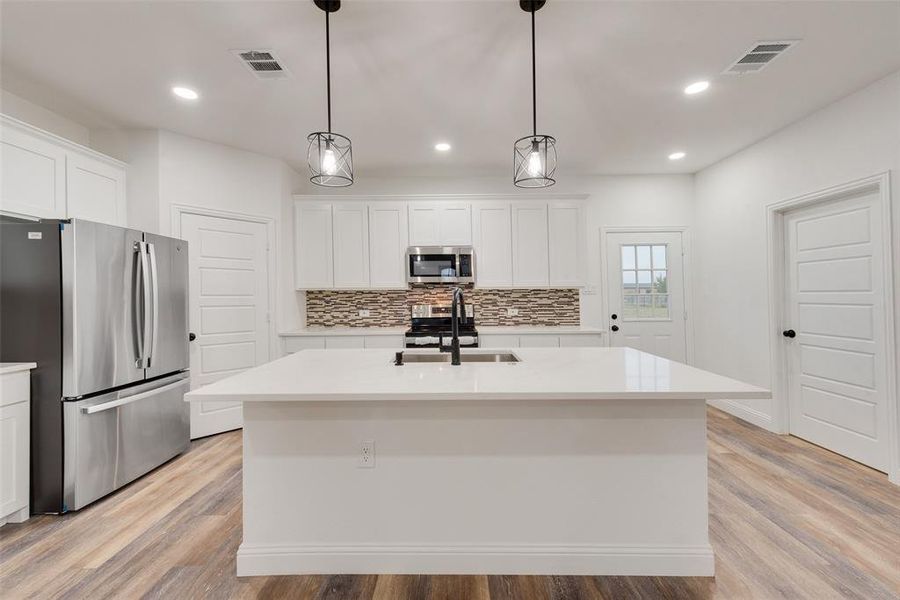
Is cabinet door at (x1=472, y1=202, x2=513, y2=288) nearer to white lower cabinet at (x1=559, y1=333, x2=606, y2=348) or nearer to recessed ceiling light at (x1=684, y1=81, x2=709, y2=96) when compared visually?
white lower cabinet at (x1=559, y1=333, x2=606, y2=348)

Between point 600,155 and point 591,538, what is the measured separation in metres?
3.59

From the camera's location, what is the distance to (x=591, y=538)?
180 cm

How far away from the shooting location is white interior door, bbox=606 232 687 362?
4.75 m

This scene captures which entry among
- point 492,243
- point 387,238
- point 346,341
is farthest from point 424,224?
point 346,341

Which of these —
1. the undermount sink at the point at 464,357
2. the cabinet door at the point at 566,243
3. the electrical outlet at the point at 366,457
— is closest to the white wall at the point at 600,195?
the cabinet door at the point at 566,243

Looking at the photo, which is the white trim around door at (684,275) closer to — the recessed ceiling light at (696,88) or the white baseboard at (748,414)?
the white baseboard at (748,414)

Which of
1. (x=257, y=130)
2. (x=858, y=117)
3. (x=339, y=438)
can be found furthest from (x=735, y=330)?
(x=257, y=130)

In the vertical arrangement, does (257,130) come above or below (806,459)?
above

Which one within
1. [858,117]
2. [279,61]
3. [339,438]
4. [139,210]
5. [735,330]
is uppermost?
[279,61]

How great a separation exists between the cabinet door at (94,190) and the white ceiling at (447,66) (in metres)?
0.42

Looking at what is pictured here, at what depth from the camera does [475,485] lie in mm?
1819

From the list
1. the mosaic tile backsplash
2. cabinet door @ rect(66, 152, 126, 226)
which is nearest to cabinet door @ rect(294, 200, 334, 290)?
the mosaic tile backsplash

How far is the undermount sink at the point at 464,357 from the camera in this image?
2.52 m

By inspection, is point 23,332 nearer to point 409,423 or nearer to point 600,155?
point 409,423
